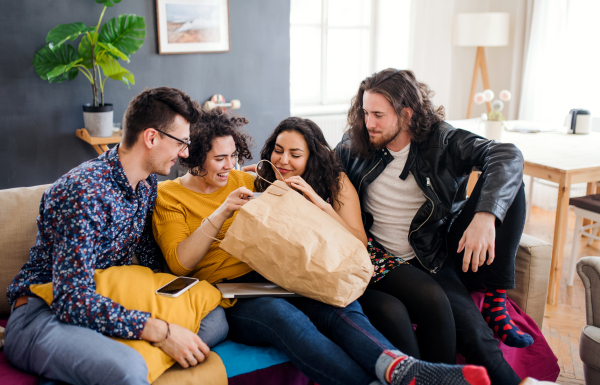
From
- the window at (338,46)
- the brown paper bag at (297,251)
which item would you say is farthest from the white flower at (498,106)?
the brown paper bag at (297,251)

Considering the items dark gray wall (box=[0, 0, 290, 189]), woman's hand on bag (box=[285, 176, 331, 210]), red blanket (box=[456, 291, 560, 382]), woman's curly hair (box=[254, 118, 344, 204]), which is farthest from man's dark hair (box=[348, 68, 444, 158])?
dark gray wall (box=[0, 0, 290, 189])

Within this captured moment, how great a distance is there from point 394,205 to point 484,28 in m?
3.12

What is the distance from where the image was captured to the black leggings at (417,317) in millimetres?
1539

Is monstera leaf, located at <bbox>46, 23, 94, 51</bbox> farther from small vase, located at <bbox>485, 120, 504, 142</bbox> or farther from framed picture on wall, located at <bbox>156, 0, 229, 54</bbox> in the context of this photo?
small vase, located at <bbox>485, 120, 504, 142</bbox>

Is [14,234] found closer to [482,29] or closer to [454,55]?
[482,29]

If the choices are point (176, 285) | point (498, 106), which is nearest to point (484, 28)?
point (498, 106)

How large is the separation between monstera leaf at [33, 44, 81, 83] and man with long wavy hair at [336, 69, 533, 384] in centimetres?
187

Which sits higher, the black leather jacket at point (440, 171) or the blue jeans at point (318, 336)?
the black leather jacket at point (440, 171)

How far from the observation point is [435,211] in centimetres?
183

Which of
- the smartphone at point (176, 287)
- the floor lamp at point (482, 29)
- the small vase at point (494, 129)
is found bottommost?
the smartphone at point (176, 287)

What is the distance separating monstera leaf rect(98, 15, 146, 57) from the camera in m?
2.98

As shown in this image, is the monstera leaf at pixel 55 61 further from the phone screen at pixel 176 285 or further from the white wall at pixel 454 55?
the white wall at pixel 454 55

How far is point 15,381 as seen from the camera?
1.31m

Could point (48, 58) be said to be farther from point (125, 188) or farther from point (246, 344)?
point (246, 344)
